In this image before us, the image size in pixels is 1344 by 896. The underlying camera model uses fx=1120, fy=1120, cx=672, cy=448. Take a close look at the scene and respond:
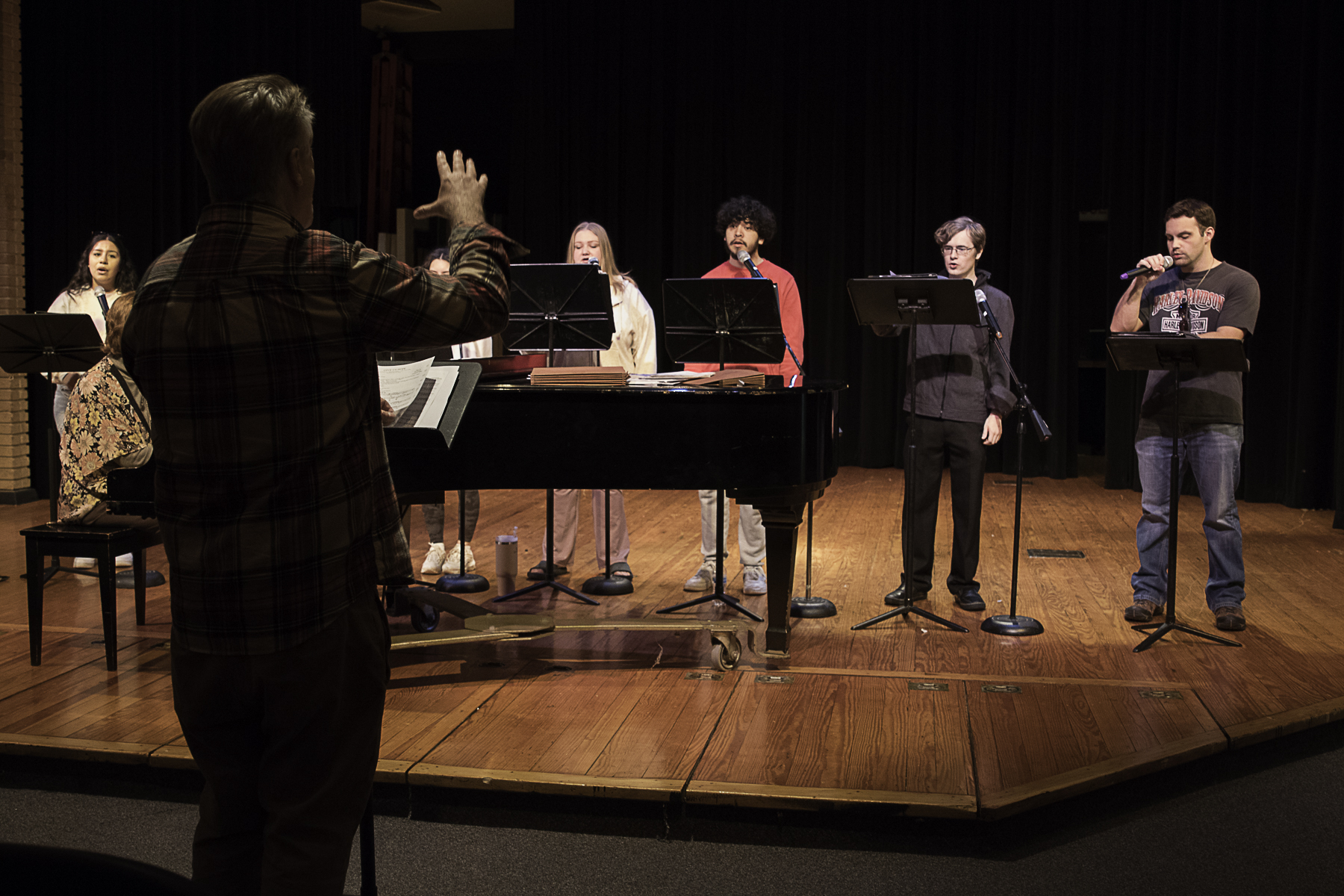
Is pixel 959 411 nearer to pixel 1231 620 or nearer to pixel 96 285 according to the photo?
pixel 1231 620

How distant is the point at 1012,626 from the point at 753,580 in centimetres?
112

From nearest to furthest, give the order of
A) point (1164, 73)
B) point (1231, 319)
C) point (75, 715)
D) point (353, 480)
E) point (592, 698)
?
point (353, 480) → point (75, 715) → point (592, 698) → point (1231, 319) → point (1164, 73)

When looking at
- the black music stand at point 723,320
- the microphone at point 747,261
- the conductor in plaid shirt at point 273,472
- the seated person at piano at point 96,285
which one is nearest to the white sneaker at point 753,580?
the black music stand at point 723,320

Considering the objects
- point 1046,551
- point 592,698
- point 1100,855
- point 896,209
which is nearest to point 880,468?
point 896,209

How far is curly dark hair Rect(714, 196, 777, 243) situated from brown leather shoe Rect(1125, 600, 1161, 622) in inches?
85.5

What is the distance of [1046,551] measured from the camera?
18.7 feet

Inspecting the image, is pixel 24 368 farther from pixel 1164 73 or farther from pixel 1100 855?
pixel 1164 73

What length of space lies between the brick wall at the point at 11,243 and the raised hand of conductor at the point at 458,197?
267 inches

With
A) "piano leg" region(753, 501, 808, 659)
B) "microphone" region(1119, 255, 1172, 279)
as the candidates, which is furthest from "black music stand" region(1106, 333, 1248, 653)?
"piano leg" region(753, 501, 808, 659)

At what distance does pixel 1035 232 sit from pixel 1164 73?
1.31 meters

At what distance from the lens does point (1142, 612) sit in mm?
4312

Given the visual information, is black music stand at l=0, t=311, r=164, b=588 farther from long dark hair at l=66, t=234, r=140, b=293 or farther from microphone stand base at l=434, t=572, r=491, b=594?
microphone stand base at l=434, t=572, r=491, b=594

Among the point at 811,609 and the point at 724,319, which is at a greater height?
the point at 724,319

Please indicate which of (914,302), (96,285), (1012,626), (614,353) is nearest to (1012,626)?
(1012,626)
